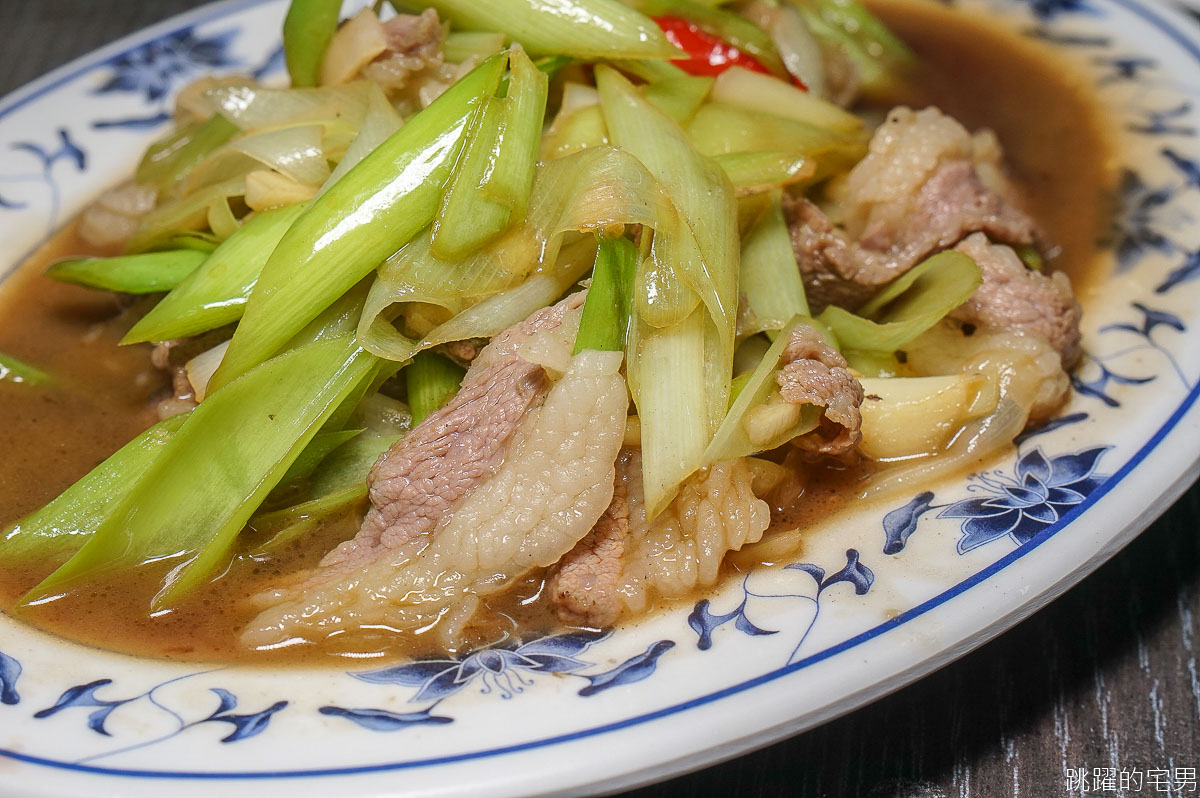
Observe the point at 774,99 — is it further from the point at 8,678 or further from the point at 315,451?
the point at 8,678

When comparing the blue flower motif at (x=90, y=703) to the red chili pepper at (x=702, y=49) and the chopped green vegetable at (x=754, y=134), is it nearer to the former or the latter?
the chopped green vegetable at (x=754, y=134)

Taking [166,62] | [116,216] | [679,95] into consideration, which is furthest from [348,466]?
[166,62]

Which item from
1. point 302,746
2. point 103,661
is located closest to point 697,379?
point 302,746

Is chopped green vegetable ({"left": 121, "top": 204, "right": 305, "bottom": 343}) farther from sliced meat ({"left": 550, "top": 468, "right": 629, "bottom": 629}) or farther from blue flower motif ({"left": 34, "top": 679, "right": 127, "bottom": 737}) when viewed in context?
sliced meat ({"left": 550, "top": 468, "right": 629, "bottom": 629})

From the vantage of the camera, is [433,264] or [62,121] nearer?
[433,264]

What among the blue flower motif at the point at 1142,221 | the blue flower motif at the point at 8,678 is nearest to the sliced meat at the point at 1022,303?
the blue flower motif at the point at 1142,221

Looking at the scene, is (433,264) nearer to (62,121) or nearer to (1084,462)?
(1084,462)
